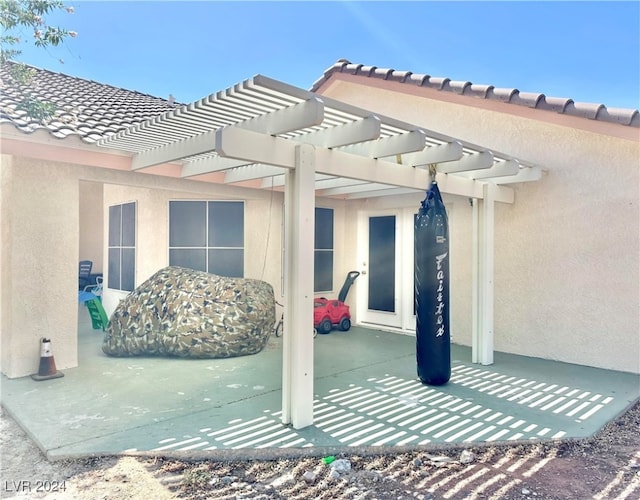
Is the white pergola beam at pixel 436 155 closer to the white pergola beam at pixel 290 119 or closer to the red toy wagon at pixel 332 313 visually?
the white pergola beam at pixel 290 119

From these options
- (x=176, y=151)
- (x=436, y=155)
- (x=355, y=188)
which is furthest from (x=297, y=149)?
(x=355, y=188)

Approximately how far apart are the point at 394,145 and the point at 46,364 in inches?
243

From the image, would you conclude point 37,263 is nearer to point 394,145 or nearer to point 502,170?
point 394,145

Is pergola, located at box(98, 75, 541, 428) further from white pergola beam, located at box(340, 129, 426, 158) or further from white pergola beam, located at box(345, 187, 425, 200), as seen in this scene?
white pergola beam, located at box(345, 187, 425, 200)

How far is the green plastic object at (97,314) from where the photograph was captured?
10211 mm

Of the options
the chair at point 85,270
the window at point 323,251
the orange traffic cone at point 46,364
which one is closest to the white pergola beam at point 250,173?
the window at point 323,251

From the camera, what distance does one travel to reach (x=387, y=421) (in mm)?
5215

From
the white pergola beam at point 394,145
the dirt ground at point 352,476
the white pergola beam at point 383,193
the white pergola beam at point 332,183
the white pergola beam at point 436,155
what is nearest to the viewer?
the dirt ground at point 352,476

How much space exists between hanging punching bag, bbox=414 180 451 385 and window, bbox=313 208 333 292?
5.04 meters

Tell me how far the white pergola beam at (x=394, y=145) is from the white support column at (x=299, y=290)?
3.62 ft

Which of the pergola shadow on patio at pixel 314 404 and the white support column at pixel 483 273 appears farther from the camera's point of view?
the white support column at pixel 483 273

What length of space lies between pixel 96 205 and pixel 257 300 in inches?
476

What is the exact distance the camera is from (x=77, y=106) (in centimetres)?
934

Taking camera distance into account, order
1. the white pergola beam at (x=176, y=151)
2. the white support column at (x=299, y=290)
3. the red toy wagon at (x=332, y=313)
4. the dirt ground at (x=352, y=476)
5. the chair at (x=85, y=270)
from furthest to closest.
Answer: the chair at (x=85, y=270) < the red toy wagon at (x=332, y=313) < the white pergola beam at (x=176, y=151) < the white support column at (x=299, y=290) < the dirt ground at (x=352, y=476)
